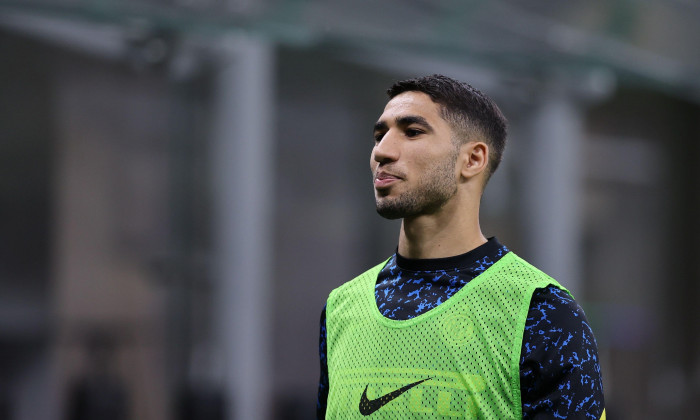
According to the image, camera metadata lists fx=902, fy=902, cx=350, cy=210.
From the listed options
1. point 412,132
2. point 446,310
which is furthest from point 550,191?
point 446,310

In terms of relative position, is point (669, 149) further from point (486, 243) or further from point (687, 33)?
point (486, 243)

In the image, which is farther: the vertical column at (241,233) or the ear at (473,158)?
the vertical column at (241,233)

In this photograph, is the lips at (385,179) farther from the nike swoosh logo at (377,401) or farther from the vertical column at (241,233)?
the vertical column at (241,233)

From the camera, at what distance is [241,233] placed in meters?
6.38

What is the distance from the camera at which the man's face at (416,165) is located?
85.1 inches

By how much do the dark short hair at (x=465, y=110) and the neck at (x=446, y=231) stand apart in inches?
5.5

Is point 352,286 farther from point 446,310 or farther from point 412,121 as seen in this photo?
point 412,121

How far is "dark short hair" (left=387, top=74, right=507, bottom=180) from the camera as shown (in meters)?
2.21

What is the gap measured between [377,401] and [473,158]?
637 mm

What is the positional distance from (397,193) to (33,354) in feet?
13.6

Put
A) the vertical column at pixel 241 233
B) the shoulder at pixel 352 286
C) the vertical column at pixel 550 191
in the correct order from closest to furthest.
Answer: the shoulder at pixel 352 286, the vertical column at pixel 241 233, the vertical column at pixel 550 191

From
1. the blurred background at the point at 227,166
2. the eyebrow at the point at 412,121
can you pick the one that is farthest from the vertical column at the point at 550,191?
the eyebrow at the point at 412,121

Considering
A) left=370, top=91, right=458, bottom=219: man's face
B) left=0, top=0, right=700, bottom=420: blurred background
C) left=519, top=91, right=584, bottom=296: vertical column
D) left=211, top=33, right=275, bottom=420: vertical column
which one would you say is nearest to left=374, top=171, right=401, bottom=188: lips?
left=370, top=91, right=458, bottom=219: man's face

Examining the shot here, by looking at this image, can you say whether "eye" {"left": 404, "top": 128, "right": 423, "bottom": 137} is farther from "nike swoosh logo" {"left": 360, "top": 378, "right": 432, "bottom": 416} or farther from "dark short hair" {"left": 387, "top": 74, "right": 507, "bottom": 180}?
"nike swoosh logo" {"left": 360, "top": 378, "right": 432, "bottom": 416}
